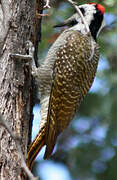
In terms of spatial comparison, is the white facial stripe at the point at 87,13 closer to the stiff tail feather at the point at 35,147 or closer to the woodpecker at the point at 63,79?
the woodpecker at the point at 63,79

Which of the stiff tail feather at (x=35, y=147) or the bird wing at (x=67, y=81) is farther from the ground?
the bird wing at (x=67, y=81)

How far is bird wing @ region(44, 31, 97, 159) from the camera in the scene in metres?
3.38

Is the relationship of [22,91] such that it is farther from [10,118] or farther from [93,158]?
[93,158]

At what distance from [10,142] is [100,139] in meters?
3.29

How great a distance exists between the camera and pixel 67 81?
343 centimetres

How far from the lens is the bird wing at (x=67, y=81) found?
11.1ft

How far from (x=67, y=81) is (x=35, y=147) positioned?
679 millimetres

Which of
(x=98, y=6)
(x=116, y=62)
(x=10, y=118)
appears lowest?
(x=116, y=62)

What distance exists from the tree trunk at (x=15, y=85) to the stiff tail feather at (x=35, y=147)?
14 cm

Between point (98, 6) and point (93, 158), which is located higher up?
point (98, 6)

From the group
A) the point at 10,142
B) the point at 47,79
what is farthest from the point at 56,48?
the point at 10,142

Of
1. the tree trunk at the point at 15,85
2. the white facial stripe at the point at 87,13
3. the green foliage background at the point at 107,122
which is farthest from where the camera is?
the green foliage background at the point at 107,122

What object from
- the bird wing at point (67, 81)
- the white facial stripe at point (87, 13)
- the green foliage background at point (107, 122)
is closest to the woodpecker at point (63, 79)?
the bird wing at point (67, 81)

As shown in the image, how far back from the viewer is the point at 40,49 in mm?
4273
